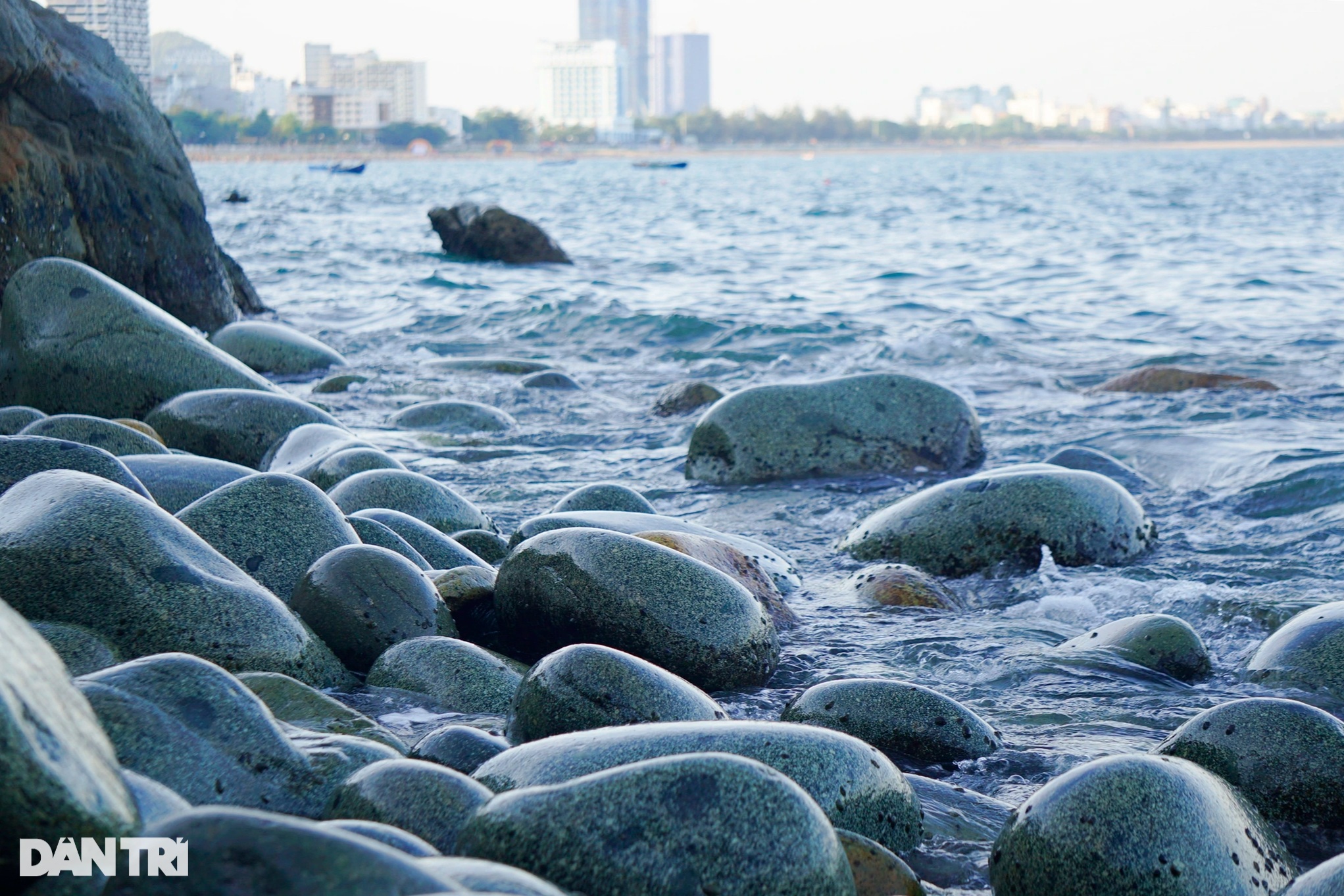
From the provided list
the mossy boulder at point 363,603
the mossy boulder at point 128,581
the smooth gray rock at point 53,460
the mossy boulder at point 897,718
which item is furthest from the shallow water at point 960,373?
the smooth gray rock at point 53,460

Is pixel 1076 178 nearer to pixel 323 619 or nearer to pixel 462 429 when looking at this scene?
pixel 462 429

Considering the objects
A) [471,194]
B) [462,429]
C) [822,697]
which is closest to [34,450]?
[822,697]

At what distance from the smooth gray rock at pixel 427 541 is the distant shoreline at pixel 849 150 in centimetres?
12749

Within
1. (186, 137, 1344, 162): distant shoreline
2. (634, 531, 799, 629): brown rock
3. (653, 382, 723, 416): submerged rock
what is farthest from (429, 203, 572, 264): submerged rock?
(186, 137, 1344, 162): distant shoreline

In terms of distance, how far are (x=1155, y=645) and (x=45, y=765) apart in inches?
135

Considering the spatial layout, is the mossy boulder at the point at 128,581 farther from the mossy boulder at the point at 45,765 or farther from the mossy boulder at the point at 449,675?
the mossy boulder at the point at 45,765

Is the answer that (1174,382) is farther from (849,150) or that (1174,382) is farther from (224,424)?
(849,150)

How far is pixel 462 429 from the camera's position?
322 inches

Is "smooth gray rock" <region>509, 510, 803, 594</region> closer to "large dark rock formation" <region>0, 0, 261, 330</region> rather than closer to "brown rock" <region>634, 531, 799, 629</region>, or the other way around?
"brown rock" <region>634, 531, 799, 629</region>

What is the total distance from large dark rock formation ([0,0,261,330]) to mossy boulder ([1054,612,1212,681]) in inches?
285

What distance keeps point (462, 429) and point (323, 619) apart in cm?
451

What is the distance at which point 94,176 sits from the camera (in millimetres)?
9523

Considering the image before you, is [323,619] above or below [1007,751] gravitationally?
above

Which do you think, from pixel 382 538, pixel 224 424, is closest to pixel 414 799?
pixel 382 538
